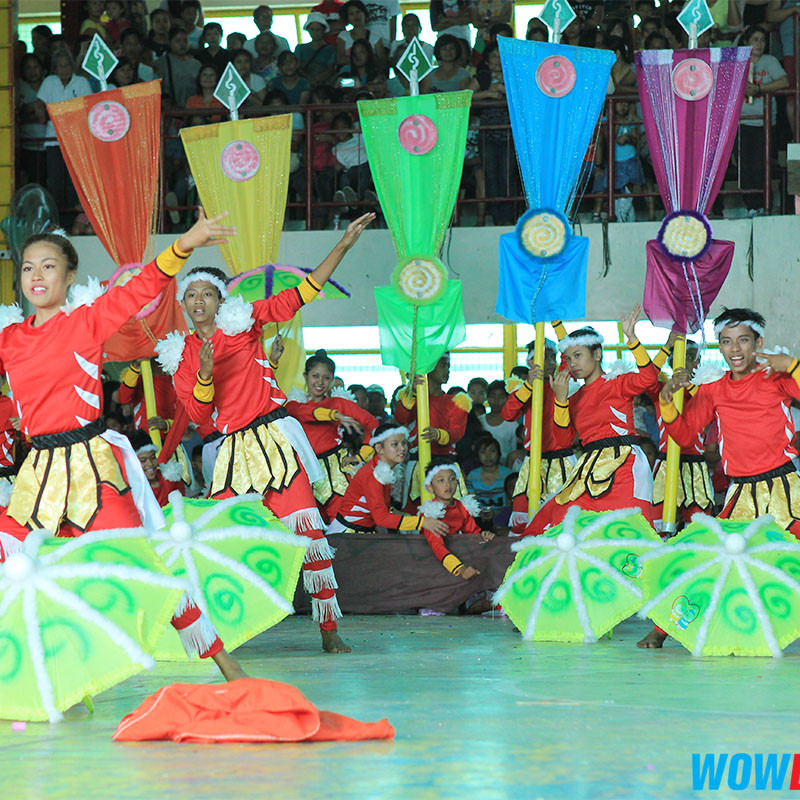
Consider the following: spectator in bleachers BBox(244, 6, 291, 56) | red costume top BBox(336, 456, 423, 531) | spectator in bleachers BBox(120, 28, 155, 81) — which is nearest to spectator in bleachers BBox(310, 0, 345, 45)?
spectator in bleachers BBox(244, 6, 291, 56)

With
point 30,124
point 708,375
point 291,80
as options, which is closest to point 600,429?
point 708,375

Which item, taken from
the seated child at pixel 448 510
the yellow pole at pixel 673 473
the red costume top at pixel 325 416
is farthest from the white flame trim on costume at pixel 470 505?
the yellow pole at pixel 673 473

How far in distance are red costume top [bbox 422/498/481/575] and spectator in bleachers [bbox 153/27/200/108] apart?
13.8 ft

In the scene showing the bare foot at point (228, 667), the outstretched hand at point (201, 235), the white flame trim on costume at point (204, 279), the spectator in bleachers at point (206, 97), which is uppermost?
the spectator in bleachers at point (206, 97)

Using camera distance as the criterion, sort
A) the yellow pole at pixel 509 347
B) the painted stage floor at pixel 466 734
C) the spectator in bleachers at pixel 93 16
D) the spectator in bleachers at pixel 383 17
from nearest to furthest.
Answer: the painted stage floor at pixel 466 734 < the spectator in bleachers at pixel 383 17 < the spectator in bleachers at pixel 93 16 < the yellow pole at pixel 509 347

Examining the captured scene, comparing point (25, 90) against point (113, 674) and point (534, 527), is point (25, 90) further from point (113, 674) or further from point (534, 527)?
point (113, 674)

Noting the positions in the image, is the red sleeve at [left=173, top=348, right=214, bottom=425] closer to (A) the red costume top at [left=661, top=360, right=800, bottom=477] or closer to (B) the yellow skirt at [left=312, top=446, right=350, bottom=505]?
(A) the red costume top at [left=661, top=360, right=800, bottom=477]

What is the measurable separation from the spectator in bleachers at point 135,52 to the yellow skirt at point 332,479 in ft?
11.8

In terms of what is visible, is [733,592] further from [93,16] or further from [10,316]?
[93,16]

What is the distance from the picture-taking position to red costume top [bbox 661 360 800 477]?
5.05m

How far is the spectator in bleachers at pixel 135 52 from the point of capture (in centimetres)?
926

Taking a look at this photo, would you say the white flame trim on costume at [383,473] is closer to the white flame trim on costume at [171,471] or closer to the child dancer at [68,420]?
the white flame trim on costume at [171,471]

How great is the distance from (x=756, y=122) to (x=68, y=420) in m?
6.02

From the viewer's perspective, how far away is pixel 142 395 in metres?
7.41
